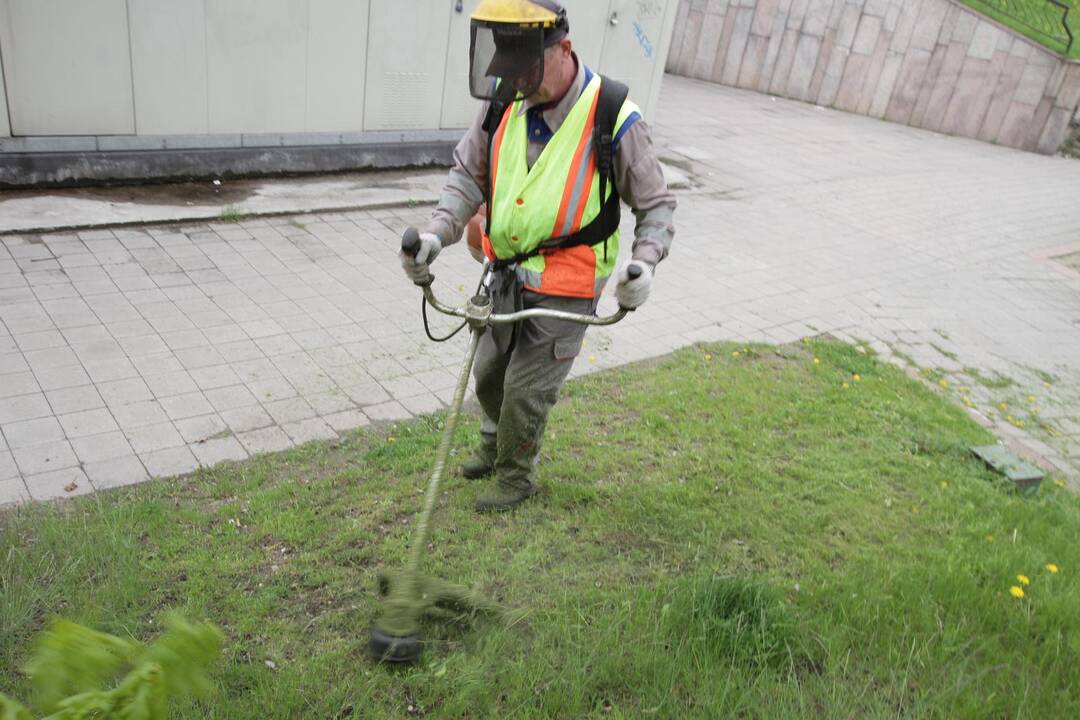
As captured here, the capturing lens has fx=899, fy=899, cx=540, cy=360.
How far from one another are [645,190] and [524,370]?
0.87m

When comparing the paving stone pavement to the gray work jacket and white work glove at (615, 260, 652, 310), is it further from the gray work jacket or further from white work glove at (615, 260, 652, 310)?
white work glove at (615, 260, 652, 310)

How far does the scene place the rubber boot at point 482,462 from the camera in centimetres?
420

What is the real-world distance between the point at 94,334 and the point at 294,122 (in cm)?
350

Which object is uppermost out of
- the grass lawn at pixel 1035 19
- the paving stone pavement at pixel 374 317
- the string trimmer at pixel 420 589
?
the grass lawn at pixel 1035 19

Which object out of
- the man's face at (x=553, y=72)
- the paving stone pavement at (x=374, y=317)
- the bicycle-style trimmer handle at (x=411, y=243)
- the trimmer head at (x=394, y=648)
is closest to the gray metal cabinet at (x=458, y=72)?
the paving stone pavement at (x=374, y=317)

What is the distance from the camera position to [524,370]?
12.1 feet

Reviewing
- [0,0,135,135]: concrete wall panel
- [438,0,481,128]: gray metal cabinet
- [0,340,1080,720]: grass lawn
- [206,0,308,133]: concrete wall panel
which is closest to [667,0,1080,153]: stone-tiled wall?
[438,0,481,128]: gray metal cabinet

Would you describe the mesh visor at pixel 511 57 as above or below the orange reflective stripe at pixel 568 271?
above

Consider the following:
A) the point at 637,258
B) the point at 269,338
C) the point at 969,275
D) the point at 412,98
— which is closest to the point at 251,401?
the point at 269,338

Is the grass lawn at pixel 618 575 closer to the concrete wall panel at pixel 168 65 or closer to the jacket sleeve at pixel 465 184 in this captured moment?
the jacket sleeve at pixel 465 184

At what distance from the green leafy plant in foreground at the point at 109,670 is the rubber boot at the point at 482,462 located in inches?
107

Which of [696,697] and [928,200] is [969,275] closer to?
[928,200]

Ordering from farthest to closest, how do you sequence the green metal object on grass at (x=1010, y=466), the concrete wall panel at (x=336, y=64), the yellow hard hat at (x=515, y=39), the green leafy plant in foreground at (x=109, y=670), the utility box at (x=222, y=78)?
1. the concrete wall panel at (x=336, y=64)
2. the utility box at (x=222, y=78)
3. the green metal object on grass at (x=1010, y=466)
4. the yellow hard hat at (x=515, y=39)
5. the green leafy plant in foreground at (x=109, y=670)

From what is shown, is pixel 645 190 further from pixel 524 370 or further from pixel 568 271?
pixel 524 370
